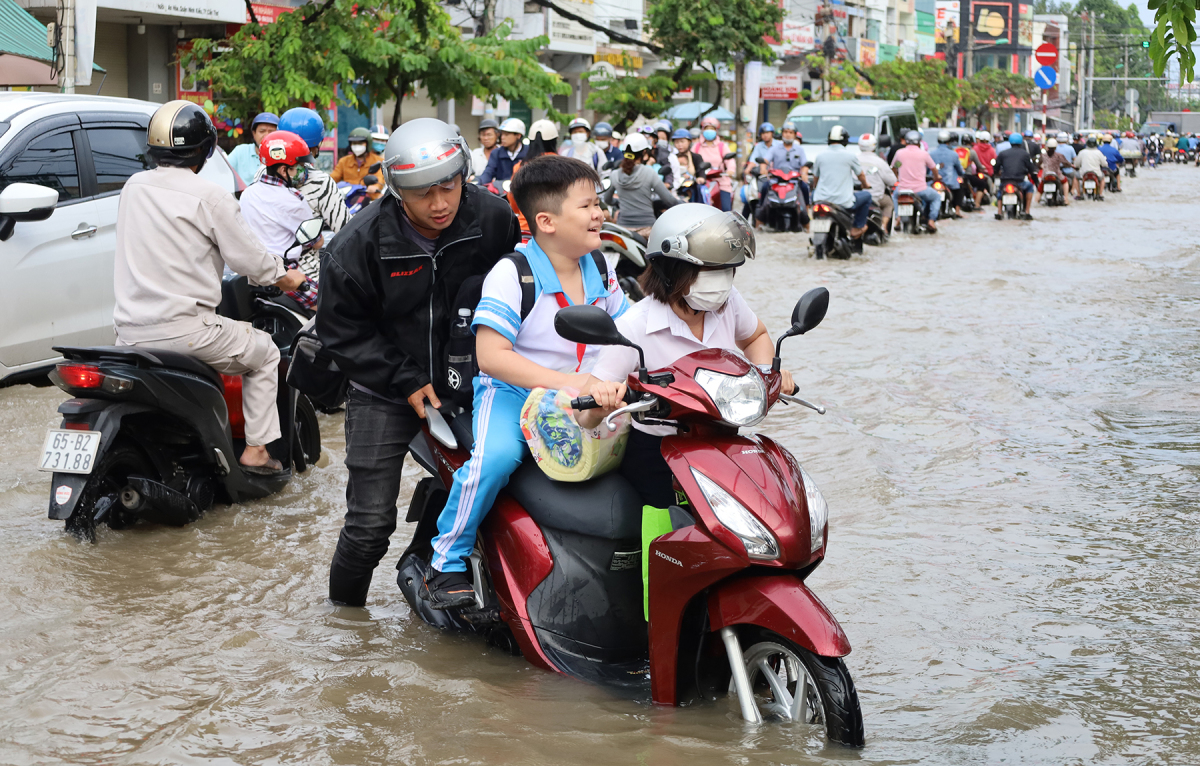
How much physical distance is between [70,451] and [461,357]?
1.79 meters

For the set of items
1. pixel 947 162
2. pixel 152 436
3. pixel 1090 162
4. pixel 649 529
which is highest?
pixel 1090 162

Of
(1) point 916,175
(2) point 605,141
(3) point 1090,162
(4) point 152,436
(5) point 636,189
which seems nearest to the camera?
(4) point 152,436

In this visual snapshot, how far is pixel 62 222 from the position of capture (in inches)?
294

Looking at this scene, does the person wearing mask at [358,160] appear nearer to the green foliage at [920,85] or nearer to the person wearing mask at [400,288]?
the person wearing mask at [400,288]

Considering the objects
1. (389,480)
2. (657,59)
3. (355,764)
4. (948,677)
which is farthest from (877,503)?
(657,59)

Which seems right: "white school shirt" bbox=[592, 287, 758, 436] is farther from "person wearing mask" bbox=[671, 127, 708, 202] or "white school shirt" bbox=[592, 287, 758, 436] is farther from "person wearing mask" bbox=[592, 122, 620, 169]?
"person wearing mask" bbox=[592, 122, 620, 169]

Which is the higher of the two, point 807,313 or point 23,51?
point 23,51

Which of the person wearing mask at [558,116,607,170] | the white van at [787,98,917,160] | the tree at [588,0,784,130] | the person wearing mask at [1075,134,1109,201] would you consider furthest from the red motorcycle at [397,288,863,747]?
the person wearing mask at [1075,134,1109,201]

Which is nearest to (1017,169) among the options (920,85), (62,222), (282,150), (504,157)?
(504,157)

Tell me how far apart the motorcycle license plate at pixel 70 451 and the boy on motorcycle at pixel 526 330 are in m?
1.71

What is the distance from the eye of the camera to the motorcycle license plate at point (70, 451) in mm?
4883

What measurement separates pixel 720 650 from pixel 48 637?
7.41 ft

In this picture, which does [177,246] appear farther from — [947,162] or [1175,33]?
[947,162]

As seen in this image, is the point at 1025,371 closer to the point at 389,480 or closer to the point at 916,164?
the point at 389,480
